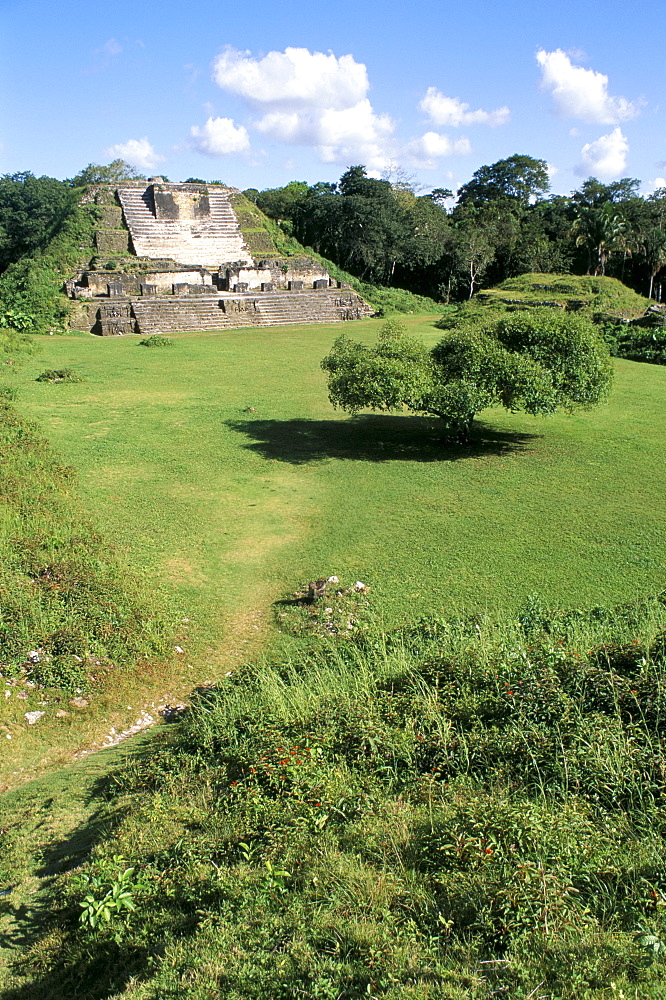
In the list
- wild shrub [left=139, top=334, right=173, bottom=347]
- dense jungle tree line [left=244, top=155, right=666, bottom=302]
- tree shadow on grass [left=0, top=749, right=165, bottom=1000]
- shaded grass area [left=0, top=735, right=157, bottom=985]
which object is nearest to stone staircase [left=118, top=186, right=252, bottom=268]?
dense jungle tree line [left=244, top=155, right=666, bottom=302]

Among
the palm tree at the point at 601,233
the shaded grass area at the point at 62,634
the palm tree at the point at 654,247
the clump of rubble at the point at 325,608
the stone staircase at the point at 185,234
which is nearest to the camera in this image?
the shaded grass area at the point at 62,634

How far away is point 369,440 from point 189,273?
66.8 feet

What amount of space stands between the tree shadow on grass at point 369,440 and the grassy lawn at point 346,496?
0.05 meters

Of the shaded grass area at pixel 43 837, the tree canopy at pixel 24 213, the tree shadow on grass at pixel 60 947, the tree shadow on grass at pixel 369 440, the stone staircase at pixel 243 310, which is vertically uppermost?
the tree canopy at pixel 24 213

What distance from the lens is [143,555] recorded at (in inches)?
323

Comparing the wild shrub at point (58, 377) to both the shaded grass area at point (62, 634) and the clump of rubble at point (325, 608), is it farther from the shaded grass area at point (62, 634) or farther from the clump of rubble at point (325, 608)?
the clump of rubble at point (325, 608)

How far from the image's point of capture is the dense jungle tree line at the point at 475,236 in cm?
3409

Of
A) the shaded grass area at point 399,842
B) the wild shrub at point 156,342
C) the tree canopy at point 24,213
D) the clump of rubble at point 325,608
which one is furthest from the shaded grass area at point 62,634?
the tree canopy at point 24,213

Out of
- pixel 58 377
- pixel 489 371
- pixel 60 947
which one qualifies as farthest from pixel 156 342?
pixel 60 947

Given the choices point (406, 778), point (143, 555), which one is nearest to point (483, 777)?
point (406, 778)

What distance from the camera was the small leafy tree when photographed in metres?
11.4

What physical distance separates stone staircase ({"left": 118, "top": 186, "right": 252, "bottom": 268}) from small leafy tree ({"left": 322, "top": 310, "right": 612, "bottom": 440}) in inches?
888

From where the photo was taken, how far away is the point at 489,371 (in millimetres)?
11414

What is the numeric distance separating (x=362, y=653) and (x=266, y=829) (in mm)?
2269
